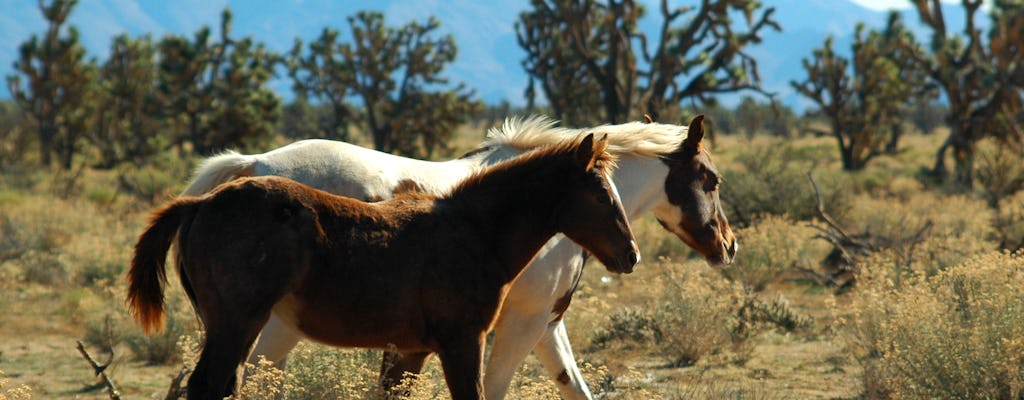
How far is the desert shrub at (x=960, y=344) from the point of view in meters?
6.02

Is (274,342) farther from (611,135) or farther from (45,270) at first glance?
(45,270)

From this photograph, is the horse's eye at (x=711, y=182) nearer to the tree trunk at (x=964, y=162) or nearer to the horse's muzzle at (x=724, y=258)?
the horse's muzzle at (x=724, y=258)

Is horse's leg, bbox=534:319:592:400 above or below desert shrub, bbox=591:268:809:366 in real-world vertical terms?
above

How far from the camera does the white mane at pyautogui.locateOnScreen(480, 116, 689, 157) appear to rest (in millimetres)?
5715

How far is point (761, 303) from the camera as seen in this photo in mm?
10148

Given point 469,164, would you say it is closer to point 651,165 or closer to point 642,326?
point 651,165

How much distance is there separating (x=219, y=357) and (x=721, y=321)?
617 centimetres

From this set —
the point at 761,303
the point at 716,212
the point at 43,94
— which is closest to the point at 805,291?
the point at 761,303

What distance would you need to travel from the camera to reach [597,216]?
426 cm

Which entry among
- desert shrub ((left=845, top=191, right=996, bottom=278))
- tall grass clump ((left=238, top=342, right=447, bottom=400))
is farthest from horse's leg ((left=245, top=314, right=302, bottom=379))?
desert shrub ((left=845, top=191, right=996, bottom=278))

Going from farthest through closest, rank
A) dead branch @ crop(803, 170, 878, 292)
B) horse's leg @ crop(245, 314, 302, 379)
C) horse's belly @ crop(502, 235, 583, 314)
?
1. dead branch @ crop(803, 170, 878, 292)
2. horse's belly @ crop(502, 235, 583, 314)
3. horse's leg @ crop(245, 314, 302, 379)

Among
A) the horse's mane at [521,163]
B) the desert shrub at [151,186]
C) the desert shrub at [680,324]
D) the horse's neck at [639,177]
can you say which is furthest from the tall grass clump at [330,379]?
the desert shrub at [151,186]

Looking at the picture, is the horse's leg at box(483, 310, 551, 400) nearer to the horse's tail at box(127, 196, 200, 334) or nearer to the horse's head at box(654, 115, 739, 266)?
the horse's head at box(654, 115, 739, 266)

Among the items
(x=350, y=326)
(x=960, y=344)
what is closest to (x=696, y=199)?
(x=960, y=344)
